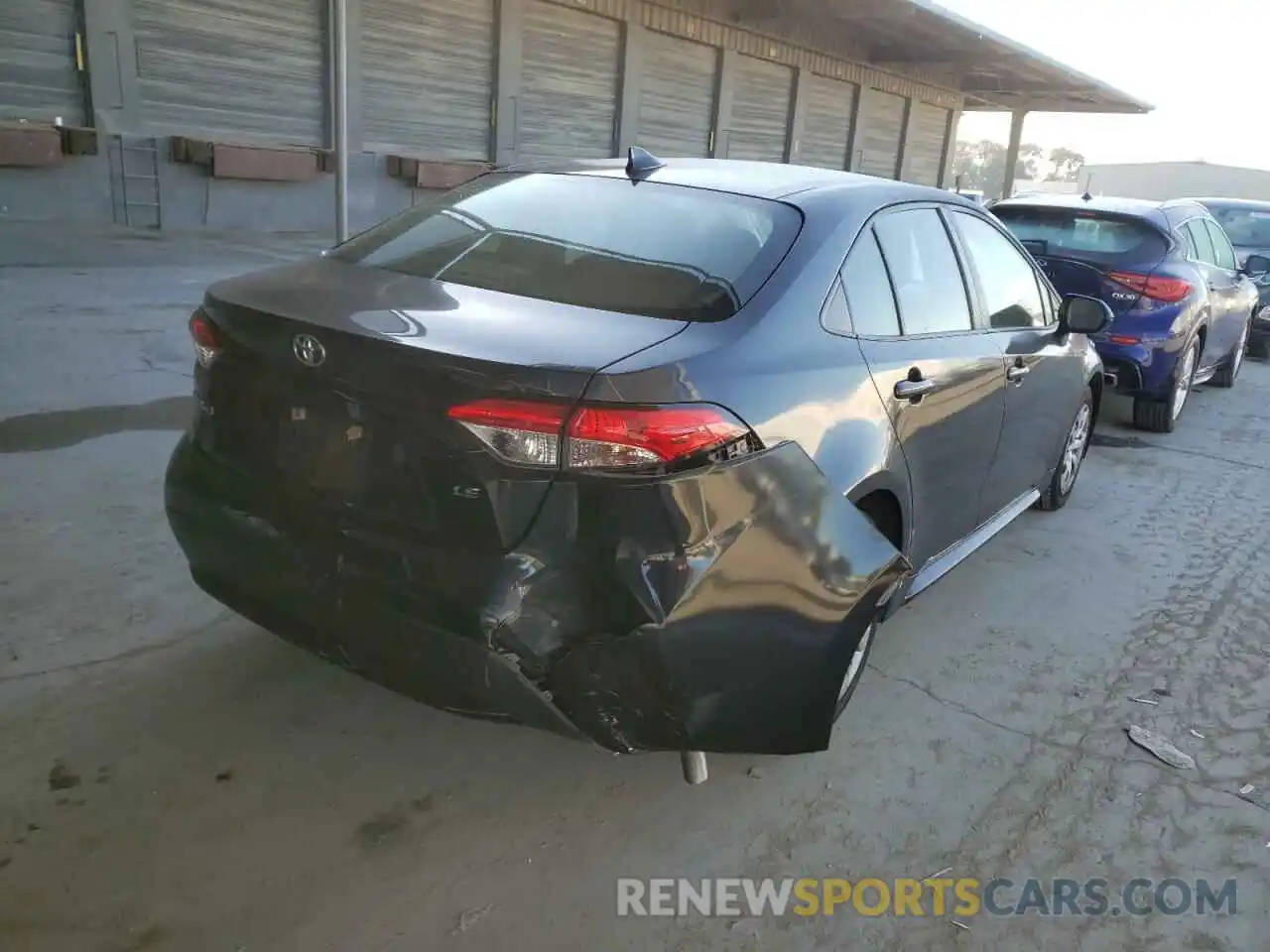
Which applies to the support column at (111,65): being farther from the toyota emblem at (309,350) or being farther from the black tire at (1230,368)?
the black tire at (1230,368)

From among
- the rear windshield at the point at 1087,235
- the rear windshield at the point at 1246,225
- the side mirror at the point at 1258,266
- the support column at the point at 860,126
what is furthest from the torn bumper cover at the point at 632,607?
the support column at the point at 860,126

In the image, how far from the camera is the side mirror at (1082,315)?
457cm

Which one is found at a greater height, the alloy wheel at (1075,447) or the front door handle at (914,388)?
the front door handle at (914,388)

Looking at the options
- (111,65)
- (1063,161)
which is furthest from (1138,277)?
(1063,161)

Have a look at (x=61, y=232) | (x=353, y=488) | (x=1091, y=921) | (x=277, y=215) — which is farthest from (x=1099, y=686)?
(x=277, y=215)

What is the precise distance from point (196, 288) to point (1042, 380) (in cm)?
724

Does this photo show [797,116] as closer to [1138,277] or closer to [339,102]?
[1138,277]

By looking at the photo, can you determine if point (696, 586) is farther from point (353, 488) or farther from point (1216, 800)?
point (1216, 800)

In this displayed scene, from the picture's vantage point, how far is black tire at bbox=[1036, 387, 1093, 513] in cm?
520

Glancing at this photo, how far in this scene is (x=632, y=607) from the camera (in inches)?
86.4

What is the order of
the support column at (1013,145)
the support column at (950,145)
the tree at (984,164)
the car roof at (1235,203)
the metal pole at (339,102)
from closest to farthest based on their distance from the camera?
the metal pole at (339,102)
the car roof at (1235,203)
the support column at (950,145)
the support column at (1013,145)
the tree at (984,164)

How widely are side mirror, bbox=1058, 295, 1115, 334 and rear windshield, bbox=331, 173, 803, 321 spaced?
7.26 ft

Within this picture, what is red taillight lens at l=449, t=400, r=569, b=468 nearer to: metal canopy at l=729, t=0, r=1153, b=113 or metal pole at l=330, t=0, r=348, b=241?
metal pole at l=330, t=0, r=348, b=241

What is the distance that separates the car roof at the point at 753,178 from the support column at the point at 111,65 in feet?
28.3
